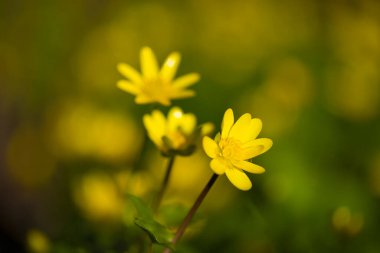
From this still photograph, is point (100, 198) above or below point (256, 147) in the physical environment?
below

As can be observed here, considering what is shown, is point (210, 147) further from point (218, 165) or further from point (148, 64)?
point (148, 64)

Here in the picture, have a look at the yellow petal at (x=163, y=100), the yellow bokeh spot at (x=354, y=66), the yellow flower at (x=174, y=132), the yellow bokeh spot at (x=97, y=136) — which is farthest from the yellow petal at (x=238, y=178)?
the yellow bokeh spot at (x=354, y=66)

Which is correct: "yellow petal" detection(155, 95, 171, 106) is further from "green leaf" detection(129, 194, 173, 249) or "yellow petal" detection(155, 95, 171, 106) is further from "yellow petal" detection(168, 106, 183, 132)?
"green leaf" detection(129, 194, 173, 249)

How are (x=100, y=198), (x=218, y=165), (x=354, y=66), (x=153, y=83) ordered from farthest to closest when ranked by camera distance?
(x=354, y=66), (x=100, y=198), (x=153, y=83), (x=218, y=165)

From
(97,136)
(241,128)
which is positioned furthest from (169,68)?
(97,136)

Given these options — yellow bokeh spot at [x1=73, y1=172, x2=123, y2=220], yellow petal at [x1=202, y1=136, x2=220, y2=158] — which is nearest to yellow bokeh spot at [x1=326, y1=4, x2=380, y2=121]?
yellow bokeh spot at [x1=73, y1=172, x2=123, y2=220]

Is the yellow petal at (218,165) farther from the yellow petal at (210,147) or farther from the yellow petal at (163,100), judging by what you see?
the yellow petal at (163,100)
